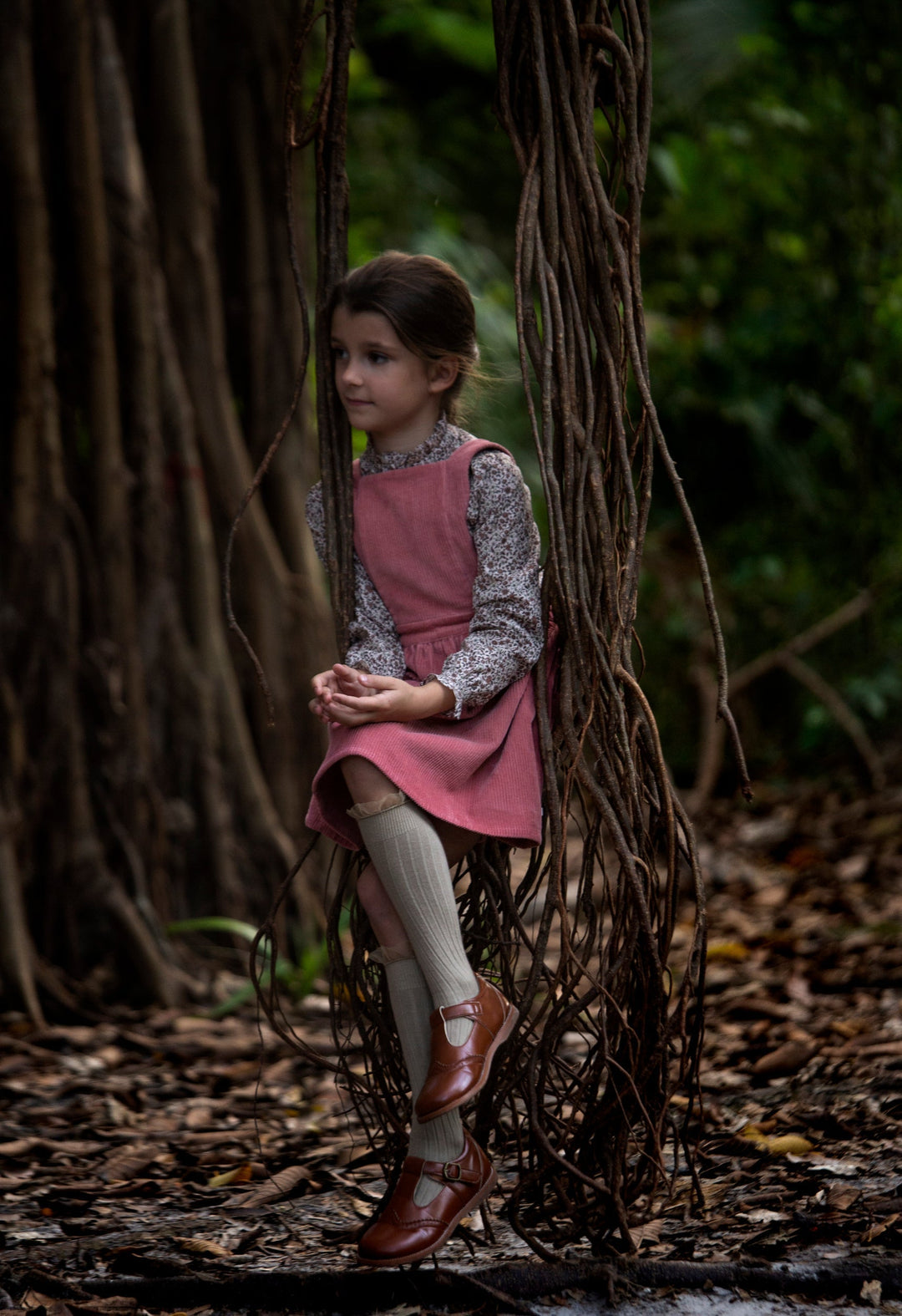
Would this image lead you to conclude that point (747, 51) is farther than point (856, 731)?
Yes

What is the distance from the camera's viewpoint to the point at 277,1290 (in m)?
1.80

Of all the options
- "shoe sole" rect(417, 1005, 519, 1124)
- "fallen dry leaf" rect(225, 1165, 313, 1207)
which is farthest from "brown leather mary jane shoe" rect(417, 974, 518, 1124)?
"fallen dry leaf" rect(225, 1165, 313, 1207)

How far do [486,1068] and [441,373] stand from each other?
0.99 metres

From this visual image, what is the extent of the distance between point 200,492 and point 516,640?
2.10 metres

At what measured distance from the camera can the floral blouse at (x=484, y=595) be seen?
1.85 meters

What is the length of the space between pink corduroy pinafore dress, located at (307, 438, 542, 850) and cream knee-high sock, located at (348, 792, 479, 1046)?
0.04 m

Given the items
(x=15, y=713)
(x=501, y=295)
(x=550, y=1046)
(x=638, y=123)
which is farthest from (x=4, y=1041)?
(x=501, y=295)

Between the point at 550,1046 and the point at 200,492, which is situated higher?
the point at 200,492

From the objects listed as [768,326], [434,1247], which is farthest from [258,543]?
[768,326]

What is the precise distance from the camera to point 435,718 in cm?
190

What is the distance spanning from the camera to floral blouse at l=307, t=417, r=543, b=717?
185 centimetres

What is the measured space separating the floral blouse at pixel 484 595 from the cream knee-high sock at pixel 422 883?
17cm

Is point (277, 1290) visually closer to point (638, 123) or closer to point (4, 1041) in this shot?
point (4, 1041)

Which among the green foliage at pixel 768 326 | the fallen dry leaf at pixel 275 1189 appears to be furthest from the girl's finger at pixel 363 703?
the green foliage at pixel 768 326
